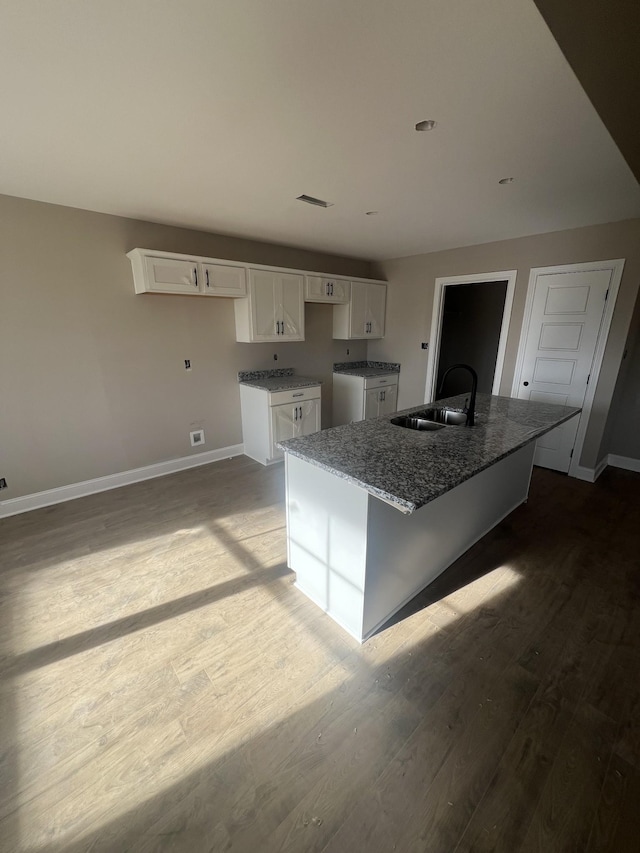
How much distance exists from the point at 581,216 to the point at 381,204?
178cm

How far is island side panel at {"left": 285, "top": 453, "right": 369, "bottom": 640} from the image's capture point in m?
1.60

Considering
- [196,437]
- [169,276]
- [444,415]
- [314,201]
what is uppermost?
[314,201]

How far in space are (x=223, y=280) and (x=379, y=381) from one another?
2419 mm

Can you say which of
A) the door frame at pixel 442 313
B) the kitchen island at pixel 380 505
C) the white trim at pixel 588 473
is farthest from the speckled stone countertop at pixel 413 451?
the door frame at pixel 442 313

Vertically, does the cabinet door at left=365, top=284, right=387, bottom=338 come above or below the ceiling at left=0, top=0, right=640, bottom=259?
below

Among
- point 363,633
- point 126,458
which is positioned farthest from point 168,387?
point 363,633

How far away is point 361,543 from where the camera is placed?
5.16 ft

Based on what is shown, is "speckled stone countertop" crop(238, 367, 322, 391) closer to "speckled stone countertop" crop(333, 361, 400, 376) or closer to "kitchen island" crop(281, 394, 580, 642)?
"speckled stone countertop" crop(333, 361, 400, 376)

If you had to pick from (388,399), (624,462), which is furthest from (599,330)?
(388,399)

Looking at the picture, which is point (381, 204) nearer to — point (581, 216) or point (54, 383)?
point (581, 216)

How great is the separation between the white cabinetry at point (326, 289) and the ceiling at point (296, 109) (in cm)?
129

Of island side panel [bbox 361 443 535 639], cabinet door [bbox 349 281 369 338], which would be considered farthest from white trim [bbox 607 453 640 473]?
cabinet door [bbox 349 281 369 338]

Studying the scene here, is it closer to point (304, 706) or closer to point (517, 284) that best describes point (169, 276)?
point (304, 706)

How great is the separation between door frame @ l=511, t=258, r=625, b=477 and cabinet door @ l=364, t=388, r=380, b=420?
1664mm
